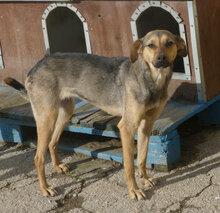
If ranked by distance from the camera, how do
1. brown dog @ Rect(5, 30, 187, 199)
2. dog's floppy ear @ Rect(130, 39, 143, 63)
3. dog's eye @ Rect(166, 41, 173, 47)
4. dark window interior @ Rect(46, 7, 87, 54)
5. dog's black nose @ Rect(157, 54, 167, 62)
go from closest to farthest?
dog's black nose @ Rect(157, 54, 167, 62) → dog's eye @ Rect(166, 41, 173, 47) → dog's floppy ear @ Rect(130, 39, 143, 63) → brown dog @ Rect(5, 30, 187, 199) → dark window interior @ Rect(46, 7, 87, 54)

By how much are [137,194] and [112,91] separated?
1122 millimetres

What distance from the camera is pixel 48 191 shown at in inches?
191

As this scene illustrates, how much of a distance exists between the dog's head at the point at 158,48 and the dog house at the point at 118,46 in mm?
1057

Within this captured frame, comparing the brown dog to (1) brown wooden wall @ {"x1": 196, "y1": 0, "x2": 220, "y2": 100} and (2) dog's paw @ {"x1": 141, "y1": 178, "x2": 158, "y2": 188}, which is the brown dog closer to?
(2) dog's paw @ {"x1": 141, "y1": 178, "x2": 158, "y2": 188}

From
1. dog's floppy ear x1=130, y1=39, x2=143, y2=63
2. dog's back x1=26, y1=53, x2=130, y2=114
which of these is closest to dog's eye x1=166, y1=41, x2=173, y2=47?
dog's floppy ear x1=130, y1=39, x2=143, y2=63

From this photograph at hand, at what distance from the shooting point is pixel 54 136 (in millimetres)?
5348

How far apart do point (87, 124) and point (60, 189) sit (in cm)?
96

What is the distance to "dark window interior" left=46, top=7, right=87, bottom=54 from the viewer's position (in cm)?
716

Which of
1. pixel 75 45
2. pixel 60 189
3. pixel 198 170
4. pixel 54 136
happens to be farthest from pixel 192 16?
pixel 75 45

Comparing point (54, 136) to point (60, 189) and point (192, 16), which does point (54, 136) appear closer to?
point (60, 189)

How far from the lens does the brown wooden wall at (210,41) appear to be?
5418mm

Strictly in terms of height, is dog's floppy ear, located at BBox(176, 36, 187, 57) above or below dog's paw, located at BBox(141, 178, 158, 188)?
above

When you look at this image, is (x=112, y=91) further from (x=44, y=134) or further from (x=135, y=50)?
(x=44, y=134)

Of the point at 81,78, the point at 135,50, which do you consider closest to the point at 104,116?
the point at 81,78
